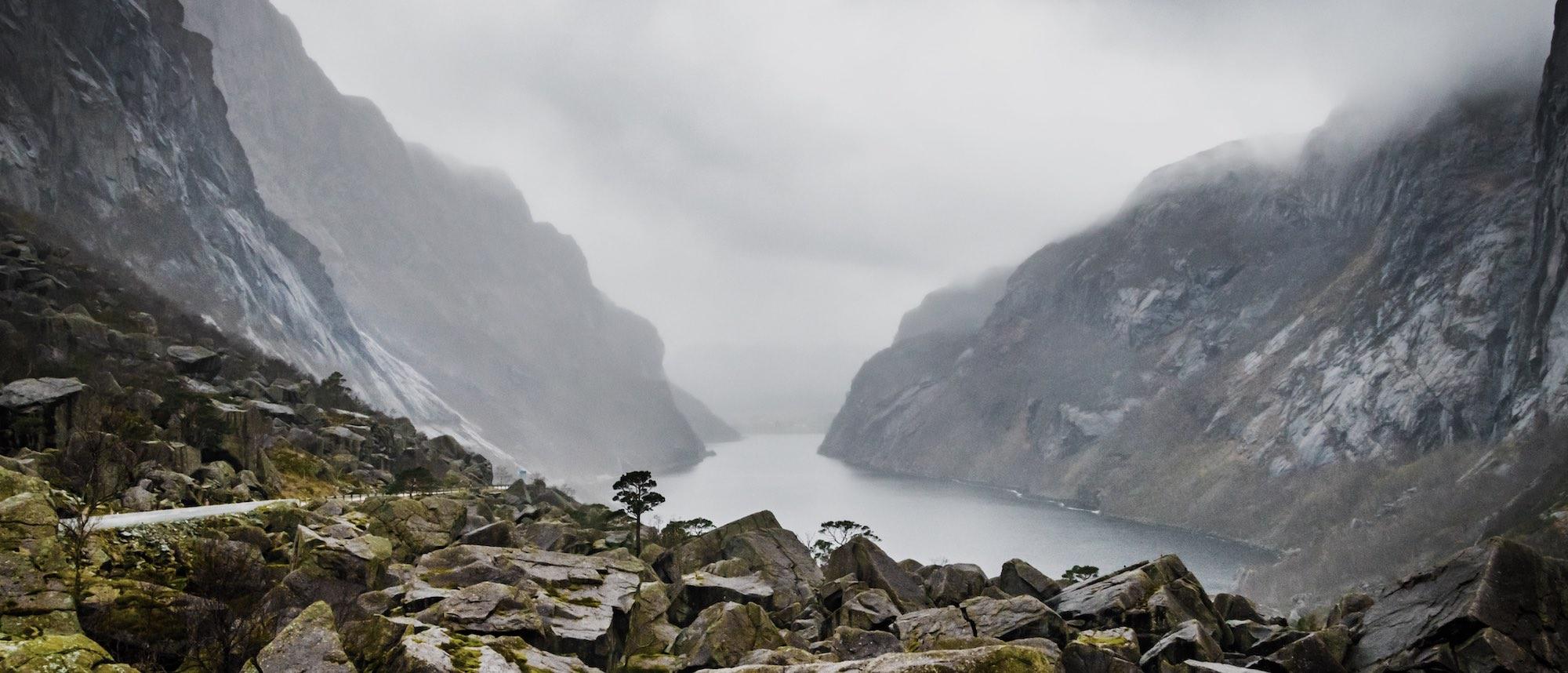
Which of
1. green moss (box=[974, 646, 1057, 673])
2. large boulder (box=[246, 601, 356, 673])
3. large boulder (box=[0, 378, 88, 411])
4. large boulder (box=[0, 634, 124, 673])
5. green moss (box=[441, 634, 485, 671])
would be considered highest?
large boulder (box=[0, 378, 88, 411])

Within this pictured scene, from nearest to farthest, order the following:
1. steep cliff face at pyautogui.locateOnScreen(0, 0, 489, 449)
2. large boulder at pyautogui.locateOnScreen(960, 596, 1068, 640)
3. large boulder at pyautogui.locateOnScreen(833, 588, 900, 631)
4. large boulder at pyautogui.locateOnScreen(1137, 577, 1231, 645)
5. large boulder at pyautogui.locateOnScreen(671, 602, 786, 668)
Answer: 1. large boulder at pyautogui.locateOnScreen(671, 602, 786, 668)
2. large boulder at pyautogui.locateOnScreen(960, 596, 1068, 640)
3. large boulder at pyautogui.locateOnScreen(1137, 577, 1231, 645)
4. large boulder at pyautogui.locateOnScreen(833, 588, 900, 631)
5. steep cliff face at pyautogui.locateOnScreen(0, 0, 489, 449)

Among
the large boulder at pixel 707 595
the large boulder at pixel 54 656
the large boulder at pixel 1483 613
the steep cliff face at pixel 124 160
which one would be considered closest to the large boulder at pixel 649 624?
the large boulder at pixel 707 595

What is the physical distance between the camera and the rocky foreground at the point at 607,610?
17.5 m

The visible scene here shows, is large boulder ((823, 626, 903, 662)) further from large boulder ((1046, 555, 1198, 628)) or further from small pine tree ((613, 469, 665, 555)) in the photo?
small pine tree ((613, 469, 665, 555))

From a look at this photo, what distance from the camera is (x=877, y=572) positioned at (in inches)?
1423

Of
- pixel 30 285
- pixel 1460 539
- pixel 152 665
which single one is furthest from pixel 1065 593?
pixel 1460 539

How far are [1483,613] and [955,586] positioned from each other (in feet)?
59.2

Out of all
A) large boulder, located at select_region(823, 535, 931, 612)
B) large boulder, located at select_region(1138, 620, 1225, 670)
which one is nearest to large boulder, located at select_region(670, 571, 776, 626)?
large boulder, located at select_region(823, 535, 931, 612)

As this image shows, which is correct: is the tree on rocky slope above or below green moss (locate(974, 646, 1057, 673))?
above

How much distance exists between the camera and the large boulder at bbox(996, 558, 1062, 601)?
3669cm

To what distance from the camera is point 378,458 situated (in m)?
72.3

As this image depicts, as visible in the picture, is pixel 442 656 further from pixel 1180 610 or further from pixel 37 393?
pixel 37 393

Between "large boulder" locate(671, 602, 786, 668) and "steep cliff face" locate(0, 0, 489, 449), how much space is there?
474ft

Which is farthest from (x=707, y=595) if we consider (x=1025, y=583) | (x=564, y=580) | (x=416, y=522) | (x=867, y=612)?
(x=1025, y=583)
